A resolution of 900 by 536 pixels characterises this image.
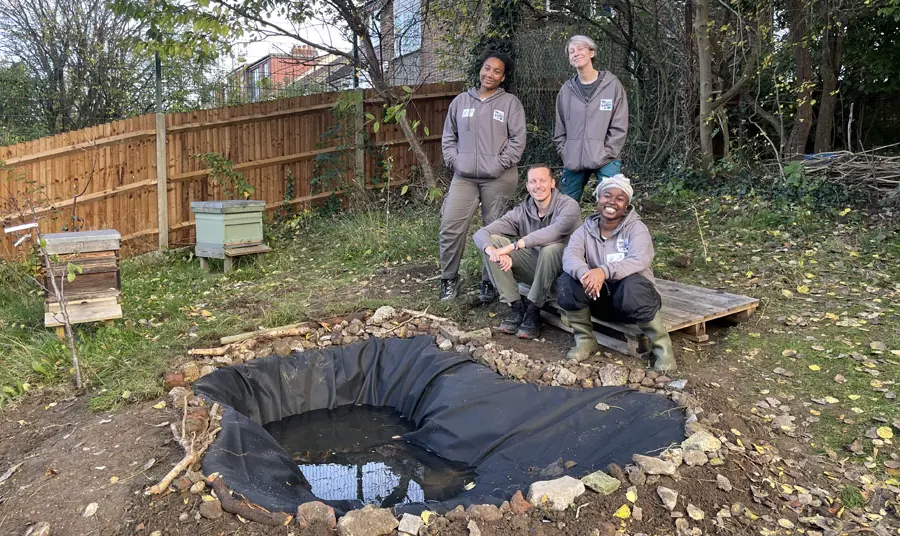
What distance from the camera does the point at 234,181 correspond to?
8.37 m

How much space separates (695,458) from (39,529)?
2.68 m

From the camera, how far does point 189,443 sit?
10.3ft

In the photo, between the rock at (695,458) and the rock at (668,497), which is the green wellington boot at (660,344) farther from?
the rock at (668,497)

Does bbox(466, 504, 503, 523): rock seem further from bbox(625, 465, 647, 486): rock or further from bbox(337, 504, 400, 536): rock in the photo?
bbox(625, 465, 647, 486): rock

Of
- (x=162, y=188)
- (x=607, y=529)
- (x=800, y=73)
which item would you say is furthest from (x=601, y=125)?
(x=162, y=188)

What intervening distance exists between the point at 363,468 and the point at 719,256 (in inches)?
161

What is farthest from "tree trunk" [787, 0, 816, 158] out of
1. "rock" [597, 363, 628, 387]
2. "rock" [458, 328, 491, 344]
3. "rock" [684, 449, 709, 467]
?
"rock" [684, 449, 709, 467]

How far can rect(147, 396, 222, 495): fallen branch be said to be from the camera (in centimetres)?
281

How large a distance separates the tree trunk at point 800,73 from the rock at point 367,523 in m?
7.35

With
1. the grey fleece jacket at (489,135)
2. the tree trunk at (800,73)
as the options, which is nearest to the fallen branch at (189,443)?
the grey fleece jacket at (489,135)

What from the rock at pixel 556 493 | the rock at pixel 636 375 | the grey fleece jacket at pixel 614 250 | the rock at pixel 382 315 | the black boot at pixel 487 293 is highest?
the grey fleece jacket at pixel 614 250

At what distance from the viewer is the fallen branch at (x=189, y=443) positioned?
2.81 metres

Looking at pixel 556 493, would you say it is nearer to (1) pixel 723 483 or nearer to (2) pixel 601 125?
(1) pixel 723 483

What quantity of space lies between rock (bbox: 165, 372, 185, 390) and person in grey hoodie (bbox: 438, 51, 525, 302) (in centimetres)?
210
